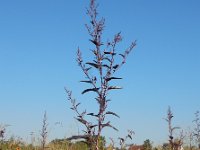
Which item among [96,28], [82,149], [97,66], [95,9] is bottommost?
[82,149]

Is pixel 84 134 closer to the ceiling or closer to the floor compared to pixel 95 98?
closer to the floor

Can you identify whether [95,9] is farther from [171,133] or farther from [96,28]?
[171,133]

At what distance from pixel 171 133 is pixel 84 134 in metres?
4.54

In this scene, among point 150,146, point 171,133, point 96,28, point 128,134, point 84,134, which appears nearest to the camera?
point 84,134

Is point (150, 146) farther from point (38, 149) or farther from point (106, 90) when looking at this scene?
point (106, 90)

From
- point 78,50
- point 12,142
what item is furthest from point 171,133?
point 12,142

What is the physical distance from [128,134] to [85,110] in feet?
7.48

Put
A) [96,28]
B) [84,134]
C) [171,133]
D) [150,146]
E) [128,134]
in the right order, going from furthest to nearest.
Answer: [150,146]
[171,133]
[128,134]
[96,28]
[84,134]

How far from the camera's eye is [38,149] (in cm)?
1534

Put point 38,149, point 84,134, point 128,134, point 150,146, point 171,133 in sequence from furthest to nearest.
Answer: point 150,146, point 38,149, point 171,133, point 128,134, point 84,134

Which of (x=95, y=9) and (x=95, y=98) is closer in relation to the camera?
(x=95, y=98)

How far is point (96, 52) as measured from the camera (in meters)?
4.97

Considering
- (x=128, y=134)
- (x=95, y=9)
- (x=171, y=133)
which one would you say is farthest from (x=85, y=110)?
(x=171, y=133)

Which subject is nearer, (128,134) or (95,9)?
(95,9)
